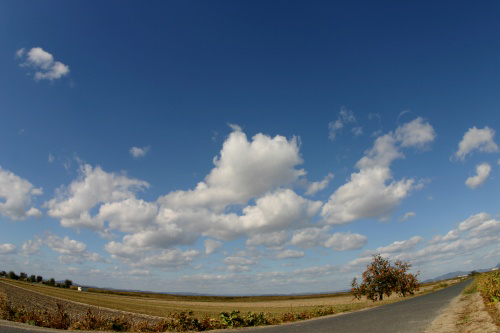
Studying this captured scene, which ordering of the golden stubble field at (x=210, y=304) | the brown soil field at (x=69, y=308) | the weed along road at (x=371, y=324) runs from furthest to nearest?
the golden stubble field at (x=210, y=304)
the brown soil field at (x=69, y=308)
the weed along road at (x=371, y=324)

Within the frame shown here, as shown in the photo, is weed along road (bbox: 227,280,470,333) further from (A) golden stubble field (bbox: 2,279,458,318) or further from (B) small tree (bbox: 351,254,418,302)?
(B) small tree (bbox: 351,254,418,302)

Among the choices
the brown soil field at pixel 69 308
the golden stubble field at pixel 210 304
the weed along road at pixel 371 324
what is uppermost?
the weed along road at pixel 371 324

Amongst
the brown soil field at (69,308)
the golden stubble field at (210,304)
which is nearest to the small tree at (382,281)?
the golden stubble field at (210,304)

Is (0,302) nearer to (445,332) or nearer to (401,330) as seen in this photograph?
(401,330)

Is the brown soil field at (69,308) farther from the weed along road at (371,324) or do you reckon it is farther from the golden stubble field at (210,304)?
the weed along road at (371,324)

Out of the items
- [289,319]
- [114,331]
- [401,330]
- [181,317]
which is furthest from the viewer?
[289,319]

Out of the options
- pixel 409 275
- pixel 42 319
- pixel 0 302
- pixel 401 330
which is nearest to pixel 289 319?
pixel 401 330

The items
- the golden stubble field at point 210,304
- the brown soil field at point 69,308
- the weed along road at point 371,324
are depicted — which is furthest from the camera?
the golden stubble field at point 210,304

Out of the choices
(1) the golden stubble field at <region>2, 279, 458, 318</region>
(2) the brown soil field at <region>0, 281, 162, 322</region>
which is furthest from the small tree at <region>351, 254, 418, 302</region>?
(2) the brown soil field at <region>0, 281, 162, 322</region>

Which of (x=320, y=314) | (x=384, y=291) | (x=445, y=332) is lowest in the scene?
(x=384, y=291)

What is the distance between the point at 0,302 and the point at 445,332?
22447mm

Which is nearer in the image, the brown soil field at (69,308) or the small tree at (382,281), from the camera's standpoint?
the brown soil field at (69,308)

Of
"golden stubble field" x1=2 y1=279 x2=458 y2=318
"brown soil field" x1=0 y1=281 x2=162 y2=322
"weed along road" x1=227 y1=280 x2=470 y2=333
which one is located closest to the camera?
"weed along road" x1=227 y1=280 x2=470 y2=333

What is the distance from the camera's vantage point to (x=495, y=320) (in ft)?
38.2
